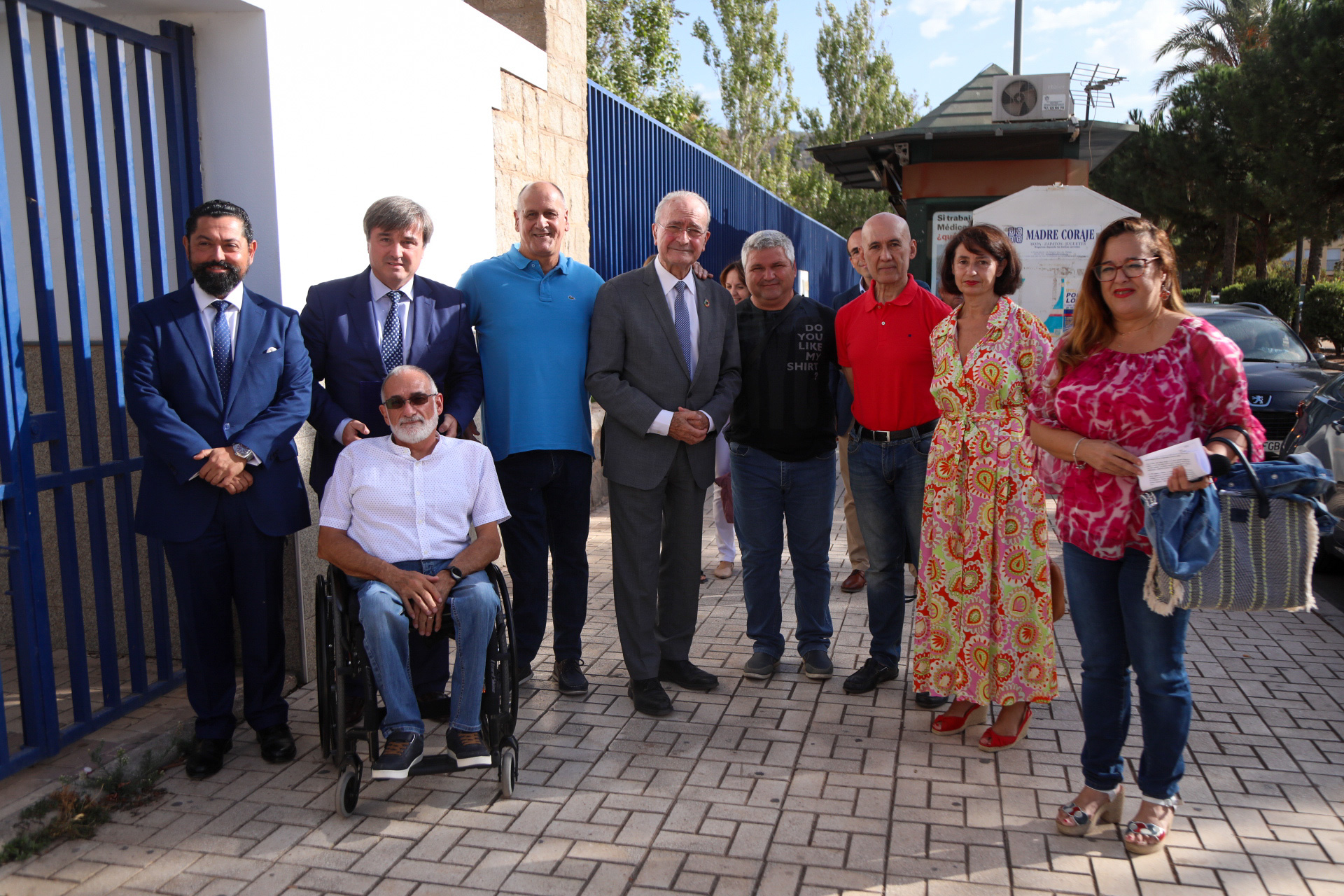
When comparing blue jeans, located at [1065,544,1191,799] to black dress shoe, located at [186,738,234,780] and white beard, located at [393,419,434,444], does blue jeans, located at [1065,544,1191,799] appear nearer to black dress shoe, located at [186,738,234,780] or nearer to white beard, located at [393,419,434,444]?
white beard, located at [393,419,434,444]

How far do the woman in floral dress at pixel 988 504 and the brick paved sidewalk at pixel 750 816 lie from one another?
286mm

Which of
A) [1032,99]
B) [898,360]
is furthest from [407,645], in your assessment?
[1032,99]

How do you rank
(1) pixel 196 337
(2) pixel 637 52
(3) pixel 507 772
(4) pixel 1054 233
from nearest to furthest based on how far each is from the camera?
(3) pixel 507 772, (1) pixel 196 337, (4) pixel 1054 233, (2) pixel 637 52

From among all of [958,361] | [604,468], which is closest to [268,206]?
[604,468]

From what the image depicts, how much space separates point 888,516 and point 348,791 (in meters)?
2.33

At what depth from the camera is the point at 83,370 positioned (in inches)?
144

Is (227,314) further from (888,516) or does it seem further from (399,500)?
(888,516)

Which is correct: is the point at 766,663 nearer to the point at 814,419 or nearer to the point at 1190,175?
the point at 814,419

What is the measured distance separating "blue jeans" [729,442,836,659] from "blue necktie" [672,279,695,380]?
1.73ft

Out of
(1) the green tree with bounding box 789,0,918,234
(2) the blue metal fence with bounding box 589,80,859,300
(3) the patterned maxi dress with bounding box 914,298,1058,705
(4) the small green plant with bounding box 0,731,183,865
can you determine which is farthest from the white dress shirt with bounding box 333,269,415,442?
(1) the green tree with bounding box 789,0,918,234

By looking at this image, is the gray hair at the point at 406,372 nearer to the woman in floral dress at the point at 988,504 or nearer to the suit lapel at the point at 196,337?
the suit lapel at the point at 196,337

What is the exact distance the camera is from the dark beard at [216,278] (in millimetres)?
3504

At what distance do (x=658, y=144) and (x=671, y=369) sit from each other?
5.86 m

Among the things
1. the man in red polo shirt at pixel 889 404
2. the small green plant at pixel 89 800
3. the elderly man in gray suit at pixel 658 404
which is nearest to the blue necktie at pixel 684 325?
the elderly man in gray suit at pixel 658 404
